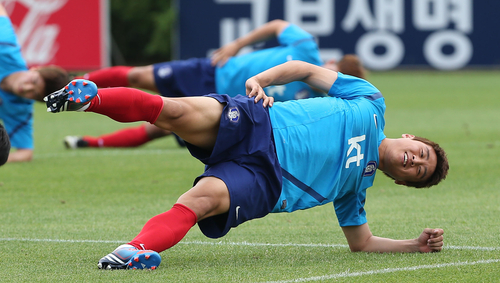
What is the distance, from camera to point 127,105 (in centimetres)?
353

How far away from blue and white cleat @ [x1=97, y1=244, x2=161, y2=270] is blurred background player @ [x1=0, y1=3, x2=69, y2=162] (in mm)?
4405

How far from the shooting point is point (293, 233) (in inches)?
195

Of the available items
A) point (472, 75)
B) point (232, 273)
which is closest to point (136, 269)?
point (232, 273)

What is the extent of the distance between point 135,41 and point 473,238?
36897 millimetres

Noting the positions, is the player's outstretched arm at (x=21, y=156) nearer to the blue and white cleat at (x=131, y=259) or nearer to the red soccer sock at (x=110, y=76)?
the red soccer sock at (x=110, y=76)

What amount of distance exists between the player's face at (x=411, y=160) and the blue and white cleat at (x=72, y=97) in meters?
1.77

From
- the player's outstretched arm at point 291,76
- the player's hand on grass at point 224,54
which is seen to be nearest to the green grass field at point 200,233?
the player's outstretched arm at point 291,76

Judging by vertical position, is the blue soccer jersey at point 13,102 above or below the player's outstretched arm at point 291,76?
below

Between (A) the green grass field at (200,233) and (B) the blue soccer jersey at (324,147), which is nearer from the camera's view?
(A) the green grass field at (200,233)

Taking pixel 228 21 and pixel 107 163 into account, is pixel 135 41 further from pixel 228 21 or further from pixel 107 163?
pixel 107 163

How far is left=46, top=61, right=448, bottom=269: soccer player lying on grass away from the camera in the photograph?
140 inches

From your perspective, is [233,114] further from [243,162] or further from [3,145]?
[3,145]

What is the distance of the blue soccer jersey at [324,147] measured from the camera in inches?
155

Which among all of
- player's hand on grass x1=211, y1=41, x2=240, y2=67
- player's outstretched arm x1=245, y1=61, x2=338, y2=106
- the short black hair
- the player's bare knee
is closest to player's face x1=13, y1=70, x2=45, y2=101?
the player's bare knee
